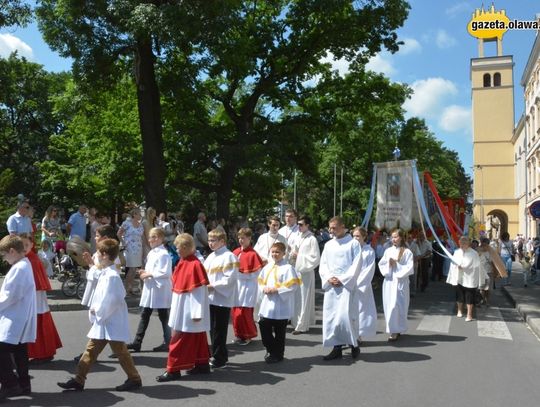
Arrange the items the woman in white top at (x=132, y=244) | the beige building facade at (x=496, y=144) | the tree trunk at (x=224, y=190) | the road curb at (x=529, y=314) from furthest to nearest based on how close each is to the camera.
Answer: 1. the beige building facade at (x=496, y=144)
2. the tree trunk at (x=224, y=190)
3. the woman in white top at (x=132, y=244)
4. the road curb at (x=529, y=314)

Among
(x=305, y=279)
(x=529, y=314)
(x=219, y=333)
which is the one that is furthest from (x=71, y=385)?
(x=529, y=314)

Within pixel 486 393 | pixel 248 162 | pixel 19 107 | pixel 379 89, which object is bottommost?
pixel 486 393

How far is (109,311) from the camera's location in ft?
19.0

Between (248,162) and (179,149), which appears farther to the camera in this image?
(179,149)

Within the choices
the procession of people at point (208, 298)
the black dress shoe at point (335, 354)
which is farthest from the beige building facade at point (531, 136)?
the black dress shoe at point (335, 354)

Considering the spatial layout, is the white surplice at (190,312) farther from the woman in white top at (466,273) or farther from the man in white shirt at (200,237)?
the man in white shirt at (200,237)

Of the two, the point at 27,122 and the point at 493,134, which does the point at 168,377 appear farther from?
the point at 493,134

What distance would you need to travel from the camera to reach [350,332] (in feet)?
25.1

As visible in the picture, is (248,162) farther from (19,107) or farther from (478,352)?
(19,107)

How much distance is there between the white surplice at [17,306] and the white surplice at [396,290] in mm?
5483

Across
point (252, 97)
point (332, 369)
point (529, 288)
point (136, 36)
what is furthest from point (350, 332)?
point (252, 97)

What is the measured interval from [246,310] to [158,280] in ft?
5.32

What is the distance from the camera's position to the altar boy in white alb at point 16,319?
5617 mm

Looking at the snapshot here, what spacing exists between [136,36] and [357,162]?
33.0 m
